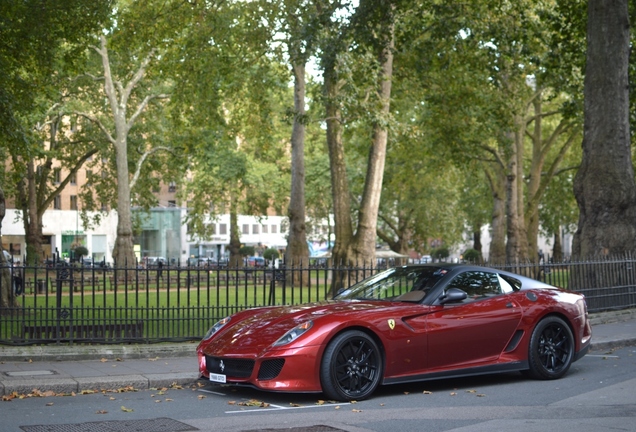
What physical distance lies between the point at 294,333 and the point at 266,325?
20.7 inches

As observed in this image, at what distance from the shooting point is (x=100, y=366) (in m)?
11.6

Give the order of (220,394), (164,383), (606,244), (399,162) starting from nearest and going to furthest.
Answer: (220,394), (164,383), (606,244), (399,162)

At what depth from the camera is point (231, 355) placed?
9250 millimetres

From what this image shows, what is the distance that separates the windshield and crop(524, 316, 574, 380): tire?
1.40 meters

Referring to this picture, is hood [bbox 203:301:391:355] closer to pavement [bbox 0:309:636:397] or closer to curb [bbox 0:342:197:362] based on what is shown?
pavement [bbox 0:309:636:397]

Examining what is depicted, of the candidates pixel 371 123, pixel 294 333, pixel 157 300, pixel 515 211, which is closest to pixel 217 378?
pixel 294 333

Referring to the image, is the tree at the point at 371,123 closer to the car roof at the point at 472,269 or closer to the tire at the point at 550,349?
the car roof at the point at 472,269

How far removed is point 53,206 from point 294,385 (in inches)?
2889

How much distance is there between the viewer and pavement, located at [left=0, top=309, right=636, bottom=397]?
1003cm

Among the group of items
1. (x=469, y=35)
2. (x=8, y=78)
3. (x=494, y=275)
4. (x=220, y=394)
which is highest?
(x=469, y=35)

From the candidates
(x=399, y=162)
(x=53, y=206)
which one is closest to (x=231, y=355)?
(x=399, y=162)

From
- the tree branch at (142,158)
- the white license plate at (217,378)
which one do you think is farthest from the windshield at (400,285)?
the tree branch at (142,158)

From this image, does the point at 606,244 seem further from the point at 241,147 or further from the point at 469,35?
the point at 241,147

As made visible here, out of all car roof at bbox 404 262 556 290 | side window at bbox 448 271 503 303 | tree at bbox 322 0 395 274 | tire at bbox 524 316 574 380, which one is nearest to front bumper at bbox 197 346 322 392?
side window at bbox 448 271 503 303
